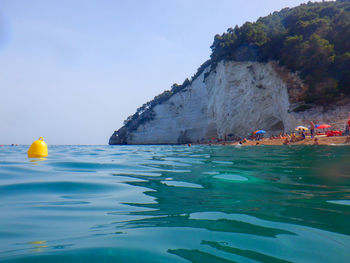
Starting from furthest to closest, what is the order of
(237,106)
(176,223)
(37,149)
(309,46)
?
(237,106) < (309,46) < (37,149) < (176,223)

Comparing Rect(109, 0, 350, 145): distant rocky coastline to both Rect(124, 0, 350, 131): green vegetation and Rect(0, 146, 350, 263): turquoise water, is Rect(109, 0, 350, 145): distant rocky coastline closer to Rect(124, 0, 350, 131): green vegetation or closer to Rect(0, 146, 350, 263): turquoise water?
Rect(124, 0, 350, 131): green vegetation

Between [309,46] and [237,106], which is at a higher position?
[309,46]

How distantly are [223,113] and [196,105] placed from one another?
1381 cm

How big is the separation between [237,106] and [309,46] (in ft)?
38.7

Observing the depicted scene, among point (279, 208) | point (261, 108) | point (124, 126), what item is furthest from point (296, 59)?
point (124, 126)

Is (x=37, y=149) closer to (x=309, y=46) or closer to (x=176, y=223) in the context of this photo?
(x=176, y=223)

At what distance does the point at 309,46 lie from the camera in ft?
86.8

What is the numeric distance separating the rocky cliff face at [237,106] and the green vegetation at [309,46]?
1.37 meters

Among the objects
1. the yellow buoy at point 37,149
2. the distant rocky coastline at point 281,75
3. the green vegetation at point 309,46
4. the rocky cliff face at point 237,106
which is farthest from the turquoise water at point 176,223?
the green vegetation at point 309,46

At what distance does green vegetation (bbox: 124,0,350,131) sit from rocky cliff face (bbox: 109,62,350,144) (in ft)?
4.49

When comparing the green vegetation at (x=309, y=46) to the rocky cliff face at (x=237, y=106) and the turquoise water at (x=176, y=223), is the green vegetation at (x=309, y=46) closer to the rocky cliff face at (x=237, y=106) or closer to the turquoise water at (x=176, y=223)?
the rocky cliff face at (x=237, y=106)

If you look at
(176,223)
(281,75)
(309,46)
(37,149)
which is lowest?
(176,223)

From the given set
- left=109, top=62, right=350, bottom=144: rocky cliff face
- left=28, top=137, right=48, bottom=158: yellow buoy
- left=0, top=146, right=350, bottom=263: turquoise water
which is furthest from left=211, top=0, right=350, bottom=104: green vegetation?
left=0, top=146, right=350, bottom=263: turquoise water

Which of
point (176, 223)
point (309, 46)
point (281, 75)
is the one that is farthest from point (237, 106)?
point (176, 223)
